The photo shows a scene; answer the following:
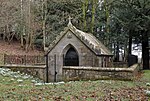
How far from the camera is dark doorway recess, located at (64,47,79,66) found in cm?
1537

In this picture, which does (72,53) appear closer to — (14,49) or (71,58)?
(71,58)

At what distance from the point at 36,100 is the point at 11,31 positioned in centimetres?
2935

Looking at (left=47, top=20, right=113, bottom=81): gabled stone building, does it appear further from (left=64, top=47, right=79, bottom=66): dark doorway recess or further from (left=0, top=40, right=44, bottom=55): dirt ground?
(left=0, top=40, right=44, bottom=55): dirt ground

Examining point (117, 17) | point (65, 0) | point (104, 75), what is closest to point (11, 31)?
point (65, 0)

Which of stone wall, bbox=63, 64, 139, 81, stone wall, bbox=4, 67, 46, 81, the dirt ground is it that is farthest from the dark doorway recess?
the dirt ground

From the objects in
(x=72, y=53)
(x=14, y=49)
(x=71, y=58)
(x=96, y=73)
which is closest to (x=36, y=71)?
(x=71, y=58)

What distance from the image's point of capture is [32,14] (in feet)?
92.7

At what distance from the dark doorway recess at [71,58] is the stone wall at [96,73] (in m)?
1.98

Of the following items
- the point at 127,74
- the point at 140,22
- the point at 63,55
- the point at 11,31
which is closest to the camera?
the point at 127,74

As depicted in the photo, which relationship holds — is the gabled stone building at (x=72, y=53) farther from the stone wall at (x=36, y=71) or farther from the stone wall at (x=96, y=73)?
the stone wall at (x=96, y=73)

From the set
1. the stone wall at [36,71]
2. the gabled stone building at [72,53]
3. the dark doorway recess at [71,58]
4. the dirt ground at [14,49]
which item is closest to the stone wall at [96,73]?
the gabled stone building at [72,53]

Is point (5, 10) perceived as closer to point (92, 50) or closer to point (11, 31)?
point (11, 31)

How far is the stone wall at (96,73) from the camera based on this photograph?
12.0 meters

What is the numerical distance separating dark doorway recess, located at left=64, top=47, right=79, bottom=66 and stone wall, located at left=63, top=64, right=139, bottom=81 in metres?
1.98
